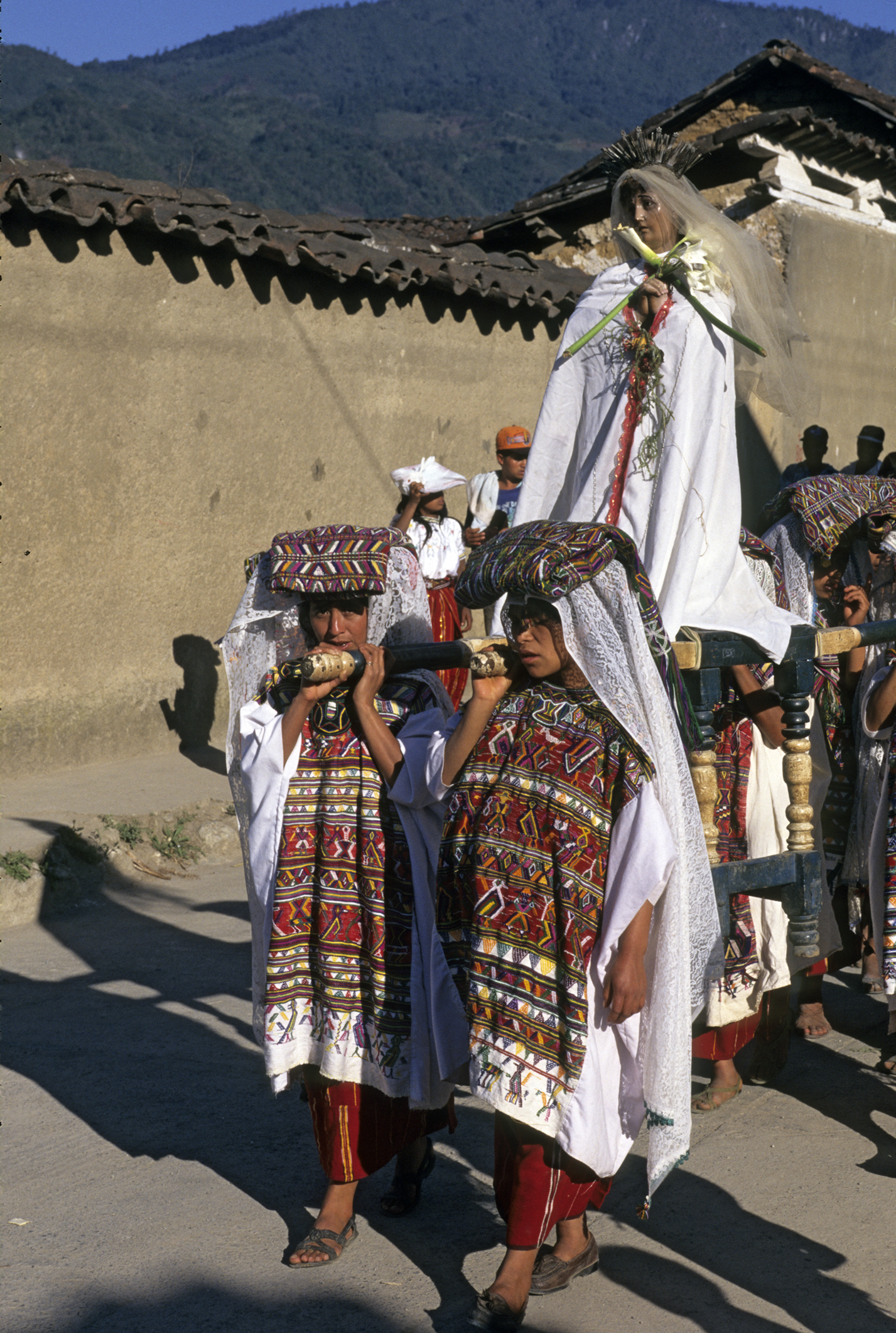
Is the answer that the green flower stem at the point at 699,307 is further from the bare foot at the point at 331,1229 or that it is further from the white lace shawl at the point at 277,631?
the bare foot at the point at 331,1229

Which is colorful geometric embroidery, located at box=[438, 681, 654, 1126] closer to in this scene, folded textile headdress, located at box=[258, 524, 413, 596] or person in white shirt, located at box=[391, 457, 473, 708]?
folded textile headdress, located at box=[258, 524, 413, 596]

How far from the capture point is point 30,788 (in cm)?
770

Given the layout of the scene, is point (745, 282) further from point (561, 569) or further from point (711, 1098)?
point (711, 1098)

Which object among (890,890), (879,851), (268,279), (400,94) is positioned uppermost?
(400,94)

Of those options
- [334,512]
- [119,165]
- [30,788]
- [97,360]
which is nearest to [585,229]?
[334,512]

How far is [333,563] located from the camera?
3.40 m

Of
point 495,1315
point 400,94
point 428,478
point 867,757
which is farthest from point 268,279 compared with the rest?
point 400,94

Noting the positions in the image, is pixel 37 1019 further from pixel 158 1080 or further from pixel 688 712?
pixel 688 712

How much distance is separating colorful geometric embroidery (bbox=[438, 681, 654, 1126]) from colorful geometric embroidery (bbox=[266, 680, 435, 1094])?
35 centimetres

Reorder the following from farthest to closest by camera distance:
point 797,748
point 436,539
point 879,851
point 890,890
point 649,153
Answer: point 436,539 < point 879,851 < point 890,890 < point 649,153 < point 797,748

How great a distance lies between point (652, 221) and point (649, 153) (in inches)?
8.9

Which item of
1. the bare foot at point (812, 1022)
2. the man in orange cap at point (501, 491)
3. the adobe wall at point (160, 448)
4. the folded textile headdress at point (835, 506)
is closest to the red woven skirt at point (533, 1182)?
the bare foot at point (812, 1022)

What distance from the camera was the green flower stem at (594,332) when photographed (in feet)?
12.7

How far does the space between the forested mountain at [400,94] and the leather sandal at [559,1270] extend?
9729 mm
